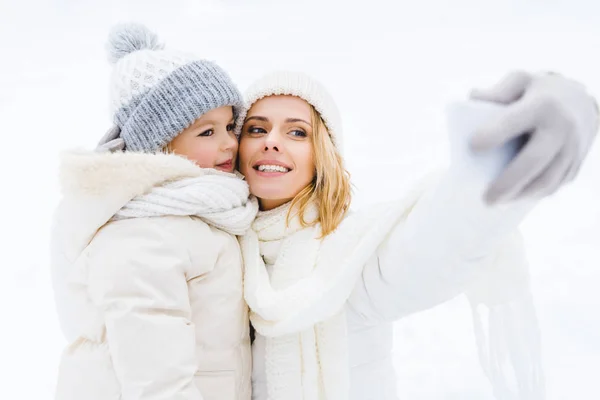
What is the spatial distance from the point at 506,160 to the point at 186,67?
81 centimetres


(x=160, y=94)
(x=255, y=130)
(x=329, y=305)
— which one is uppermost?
(x=160, y=94)

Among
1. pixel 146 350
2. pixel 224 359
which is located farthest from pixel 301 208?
pixel 146 350

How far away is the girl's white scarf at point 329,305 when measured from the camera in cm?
99

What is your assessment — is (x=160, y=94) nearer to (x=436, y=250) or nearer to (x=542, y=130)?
(x=436, y=250)

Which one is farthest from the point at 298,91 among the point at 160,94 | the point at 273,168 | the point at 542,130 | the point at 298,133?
the point at 542,130

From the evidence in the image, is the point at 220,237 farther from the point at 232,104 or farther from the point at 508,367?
the point at 508,367

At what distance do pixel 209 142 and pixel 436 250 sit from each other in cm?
63

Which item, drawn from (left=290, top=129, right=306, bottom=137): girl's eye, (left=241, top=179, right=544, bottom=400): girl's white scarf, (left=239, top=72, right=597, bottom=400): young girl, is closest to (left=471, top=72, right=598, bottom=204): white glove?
(left=239, top=72, right=597, bottom=400): young girl

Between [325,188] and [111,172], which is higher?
[111,172]

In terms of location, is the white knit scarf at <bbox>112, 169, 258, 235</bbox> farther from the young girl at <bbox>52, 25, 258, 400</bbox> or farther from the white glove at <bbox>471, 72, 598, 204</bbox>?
the white glove at <bbox>471, 72, 598, 204</bbox>

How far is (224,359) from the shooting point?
43.8 inches

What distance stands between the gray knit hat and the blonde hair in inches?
10.5

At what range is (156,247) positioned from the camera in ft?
3.21

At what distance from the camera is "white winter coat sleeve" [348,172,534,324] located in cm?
80
